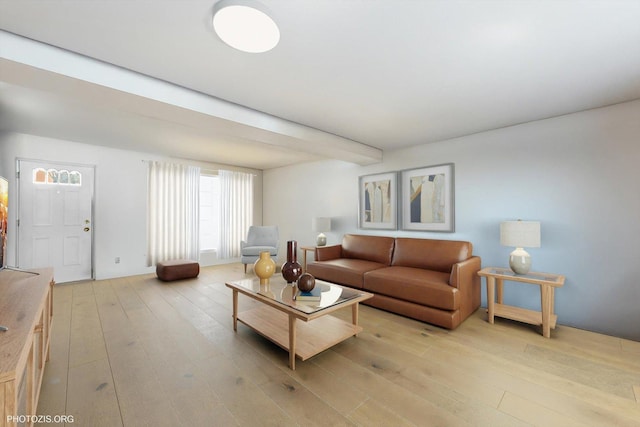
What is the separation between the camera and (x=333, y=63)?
5.98 ft

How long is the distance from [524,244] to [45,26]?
398cm

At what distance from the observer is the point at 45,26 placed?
4.79 ft

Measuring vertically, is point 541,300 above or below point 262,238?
below

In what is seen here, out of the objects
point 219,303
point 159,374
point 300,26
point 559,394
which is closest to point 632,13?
point 300,26

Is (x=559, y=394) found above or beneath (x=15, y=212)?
beneath

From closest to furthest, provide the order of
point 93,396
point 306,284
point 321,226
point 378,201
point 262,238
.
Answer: point 93,396
point 306,284
point 378,201
point 321,226
point 262,238

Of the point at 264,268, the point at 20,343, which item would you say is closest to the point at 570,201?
the point at 264,268

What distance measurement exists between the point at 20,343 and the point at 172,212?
439 centimetres

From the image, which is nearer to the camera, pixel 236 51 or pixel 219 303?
pixel 236 51

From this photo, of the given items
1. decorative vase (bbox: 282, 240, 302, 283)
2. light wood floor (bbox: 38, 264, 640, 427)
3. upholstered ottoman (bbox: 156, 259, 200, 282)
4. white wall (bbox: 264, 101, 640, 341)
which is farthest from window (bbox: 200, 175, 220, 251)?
white wall (bbox: 264, 101, 640, 341)

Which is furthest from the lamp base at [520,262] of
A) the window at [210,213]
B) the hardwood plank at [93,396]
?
the window at [210,213]

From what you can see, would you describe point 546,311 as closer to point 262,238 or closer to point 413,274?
point 413,274

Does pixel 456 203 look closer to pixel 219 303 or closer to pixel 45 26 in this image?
pixel 219 303

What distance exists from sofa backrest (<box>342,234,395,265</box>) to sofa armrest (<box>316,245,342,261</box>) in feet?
0.29
